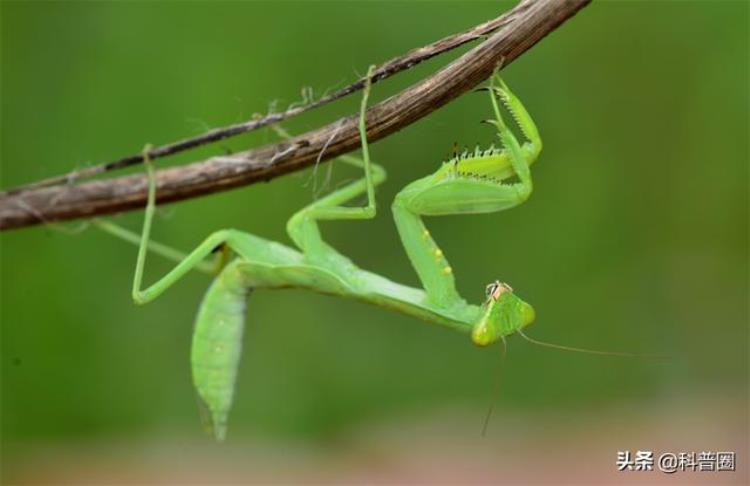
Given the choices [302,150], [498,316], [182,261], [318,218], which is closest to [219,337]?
[182,261]

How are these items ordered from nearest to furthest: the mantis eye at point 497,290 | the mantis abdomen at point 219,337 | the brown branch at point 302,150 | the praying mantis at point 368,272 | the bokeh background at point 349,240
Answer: the brown branch at point 302,150 < the praying mantis at point 368,272 < the mantis eye at point 497,290 < the mantis abdomen at point 219,337 < the bokeh background at point 349,240

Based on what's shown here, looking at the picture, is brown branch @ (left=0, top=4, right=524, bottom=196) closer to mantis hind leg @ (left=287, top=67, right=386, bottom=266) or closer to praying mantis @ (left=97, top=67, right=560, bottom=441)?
praying mantis @ (left=97, top=67, right=560, bottom=441)

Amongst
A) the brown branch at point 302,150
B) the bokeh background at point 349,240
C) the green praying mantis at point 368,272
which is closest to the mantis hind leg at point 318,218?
the green praying mantis at point 368,272

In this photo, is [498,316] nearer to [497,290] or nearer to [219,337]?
[497,290]

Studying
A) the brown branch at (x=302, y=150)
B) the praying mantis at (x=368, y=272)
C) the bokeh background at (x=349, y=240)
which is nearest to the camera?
the brown branch at (x=302, y=150)

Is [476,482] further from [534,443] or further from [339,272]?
[339,272]

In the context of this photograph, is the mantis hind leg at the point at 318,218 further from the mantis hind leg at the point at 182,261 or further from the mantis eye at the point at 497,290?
the mantis eye at the point at 497,290
